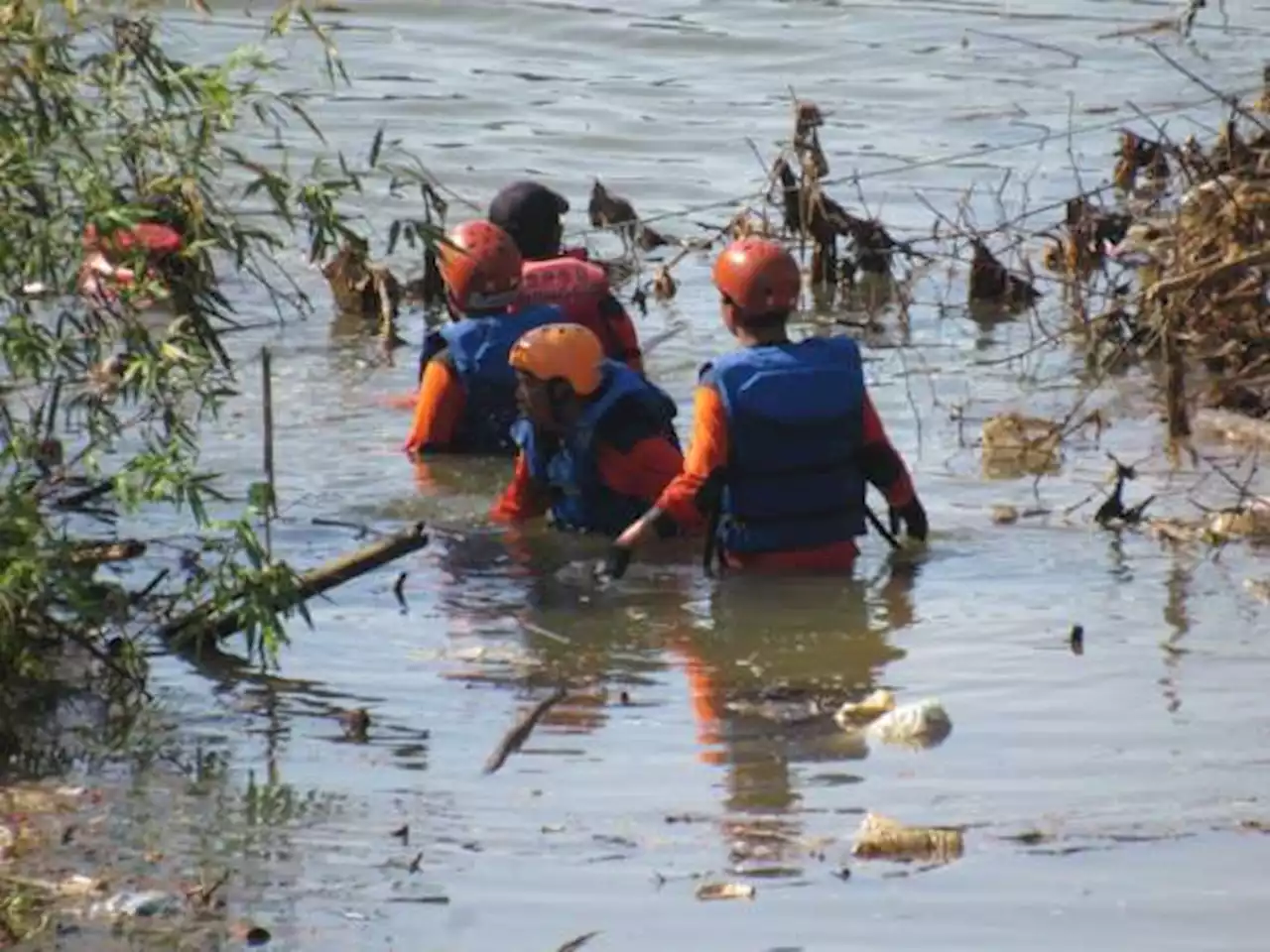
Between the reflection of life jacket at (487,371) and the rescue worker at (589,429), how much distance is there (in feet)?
1.69

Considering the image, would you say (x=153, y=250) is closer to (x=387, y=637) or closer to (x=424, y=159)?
(x=387, y=637)

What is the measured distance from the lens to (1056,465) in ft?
38.4

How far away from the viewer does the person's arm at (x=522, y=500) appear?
10.5 m

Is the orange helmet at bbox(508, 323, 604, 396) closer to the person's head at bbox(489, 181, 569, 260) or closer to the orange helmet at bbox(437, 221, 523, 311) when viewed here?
the orange helmet at bbox(437, 221, 523, 311)

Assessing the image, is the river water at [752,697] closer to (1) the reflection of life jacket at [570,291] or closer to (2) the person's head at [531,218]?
(1) the reflection of life jacket at [570,291]

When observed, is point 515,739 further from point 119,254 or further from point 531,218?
point 531,218

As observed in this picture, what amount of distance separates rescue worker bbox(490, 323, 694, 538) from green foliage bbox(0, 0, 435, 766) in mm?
1453

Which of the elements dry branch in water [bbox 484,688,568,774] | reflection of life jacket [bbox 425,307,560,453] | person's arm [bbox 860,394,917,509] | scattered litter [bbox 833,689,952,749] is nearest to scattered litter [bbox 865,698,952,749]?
scattered litter [bbox 833,689,952,749]

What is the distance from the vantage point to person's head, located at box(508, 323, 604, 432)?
9891 mm

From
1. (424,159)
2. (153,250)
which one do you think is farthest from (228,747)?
(424,159)

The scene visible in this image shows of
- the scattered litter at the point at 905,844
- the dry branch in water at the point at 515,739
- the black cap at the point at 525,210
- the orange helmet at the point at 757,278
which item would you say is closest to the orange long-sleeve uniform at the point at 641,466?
the orange helmet at the point at 757,278

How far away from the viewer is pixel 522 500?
417 inches

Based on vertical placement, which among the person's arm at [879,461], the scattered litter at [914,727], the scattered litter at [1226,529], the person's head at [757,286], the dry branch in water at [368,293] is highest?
the person's head at [757,286]

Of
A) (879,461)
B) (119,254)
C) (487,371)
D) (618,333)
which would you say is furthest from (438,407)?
(119,254)
